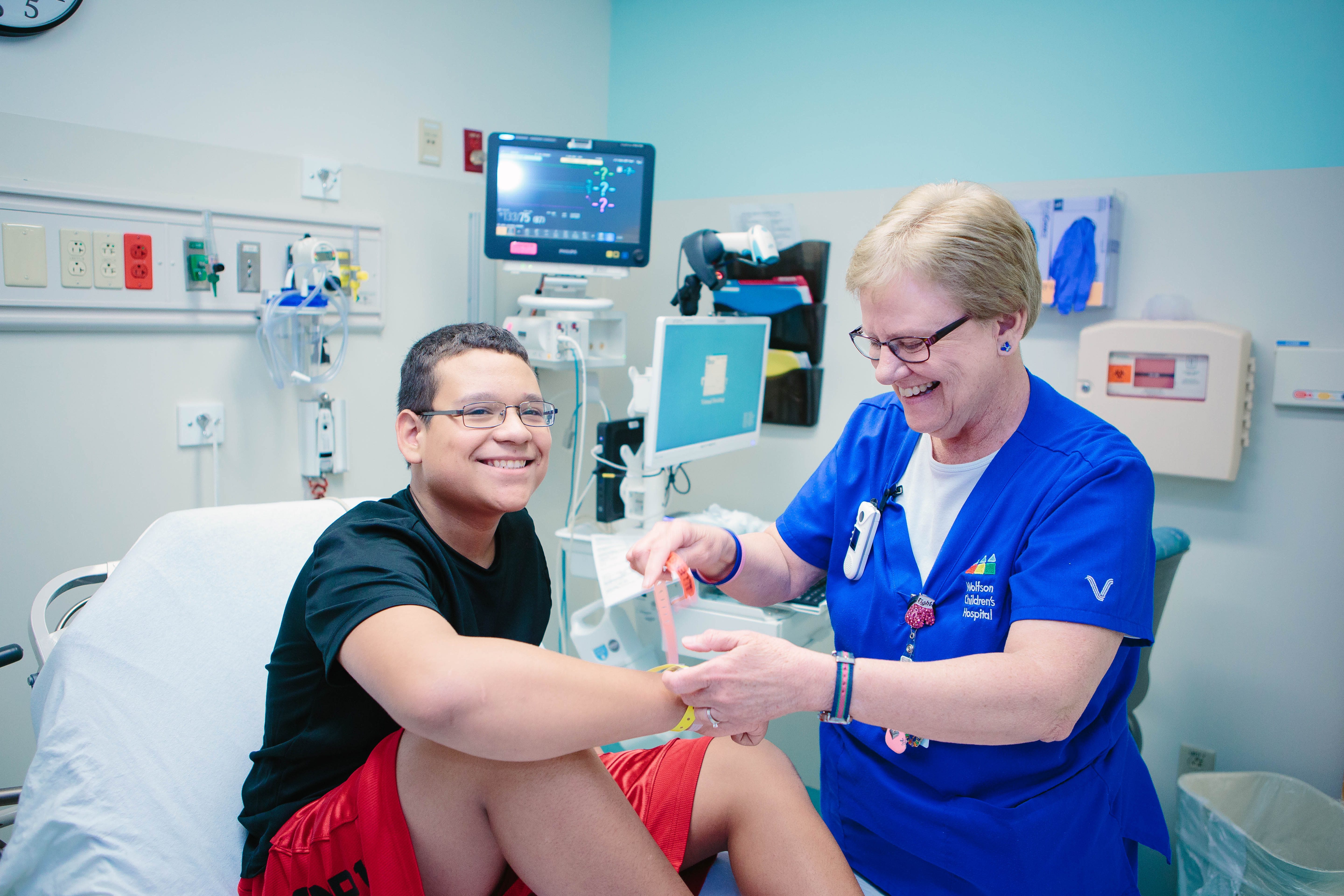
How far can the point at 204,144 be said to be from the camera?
198 cm

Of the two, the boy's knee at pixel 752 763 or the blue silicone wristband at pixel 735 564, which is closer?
the boy's knee at pixel 752 763

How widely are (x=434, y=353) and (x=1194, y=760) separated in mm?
2227

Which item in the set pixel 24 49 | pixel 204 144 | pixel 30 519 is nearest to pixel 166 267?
pixel 204 144

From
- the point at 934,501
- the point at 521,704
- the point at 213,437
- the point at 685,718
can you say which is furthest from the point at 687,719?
the point at 213,437

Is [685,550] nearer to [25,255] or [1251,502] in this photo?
[25,255]

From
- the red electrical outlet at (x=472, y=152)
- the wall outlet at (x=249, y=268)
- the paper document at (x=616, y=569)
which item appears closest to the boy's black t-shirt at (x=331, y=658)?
the paper document at (x=616, y=569)

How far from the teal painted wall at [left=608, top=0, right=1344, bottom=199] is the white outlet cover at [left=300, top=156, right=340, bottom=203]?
1.19 m

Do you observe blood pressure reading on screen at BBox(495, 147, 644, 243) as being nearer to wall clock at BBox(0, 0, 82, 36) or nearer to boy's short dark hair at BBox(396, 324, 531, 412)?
wall clock at BBox(0, 0, 82, 36)

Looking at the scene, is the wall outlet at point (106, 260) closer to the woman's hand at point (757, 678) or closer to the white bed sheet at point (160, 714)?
the white bed sheet at point (160, 714)

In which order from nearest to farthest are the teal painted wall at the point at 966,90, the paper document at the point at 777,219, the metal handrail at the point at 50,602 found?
the metal handrail at the point at 50,602, the teal painted wall at the point at 966,90, the paper document at the point at 777,219

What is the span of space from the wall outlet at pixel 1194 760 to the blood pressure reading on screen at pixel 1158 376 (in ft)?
3.06

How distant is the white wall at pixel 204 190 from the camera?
1.77m

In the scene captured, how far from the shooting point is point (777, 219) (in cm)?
276

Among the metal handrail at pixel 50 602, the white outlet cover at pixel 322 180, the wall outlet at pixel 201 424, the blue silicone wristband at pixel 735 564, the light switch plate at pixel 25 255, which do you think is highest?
the white outlet cover at pixel 322 180
